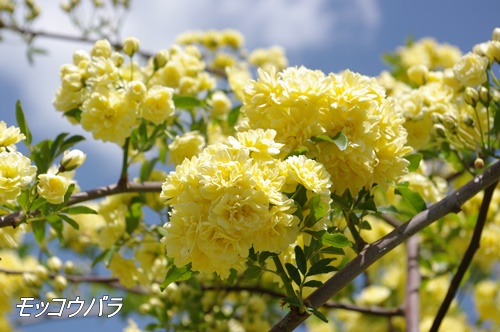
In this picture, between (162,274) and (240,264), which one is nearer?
(240,264)

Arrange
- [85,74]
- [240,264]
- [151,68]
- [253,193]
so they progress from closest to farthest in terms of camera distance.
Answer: [253,193]
[240,264]
[85,74]
[151,68]

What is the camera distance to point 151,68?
2.18 metres

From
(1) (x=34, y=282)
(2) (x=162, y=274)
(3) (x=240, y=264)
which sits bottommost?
(3) (x=240, y=264)

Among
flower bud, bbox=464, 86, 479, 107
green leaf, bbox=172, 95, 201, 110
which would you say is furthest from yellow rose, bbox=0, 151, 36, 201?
flower bud, bbox=464, 86, 479, 107

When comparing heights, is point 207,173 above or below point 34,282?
below

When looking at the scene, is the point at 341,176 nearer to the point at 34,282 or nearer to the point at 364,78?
the point at 364,78

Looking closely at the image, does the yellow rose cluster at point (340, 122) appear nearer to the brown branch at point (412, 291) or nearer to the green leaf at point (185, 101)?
the green leaf at point (185, 101)

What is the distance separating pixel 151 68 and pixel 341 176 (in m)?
1.10

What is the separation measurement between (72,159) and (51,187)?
12 centimetres

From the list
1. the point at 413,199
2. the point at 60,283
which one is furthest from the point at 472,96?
the point at 60,283

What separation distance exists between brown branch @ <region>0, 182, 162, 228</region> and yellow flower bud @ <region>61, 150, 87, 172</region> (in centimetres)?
14

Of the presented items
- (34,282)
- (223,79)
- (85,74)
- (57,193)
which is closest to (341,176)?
(57,193)

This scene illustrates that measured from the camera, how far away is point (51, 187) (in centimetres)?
139

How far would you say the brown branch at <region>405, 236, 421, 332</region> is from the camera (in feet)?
7.56
